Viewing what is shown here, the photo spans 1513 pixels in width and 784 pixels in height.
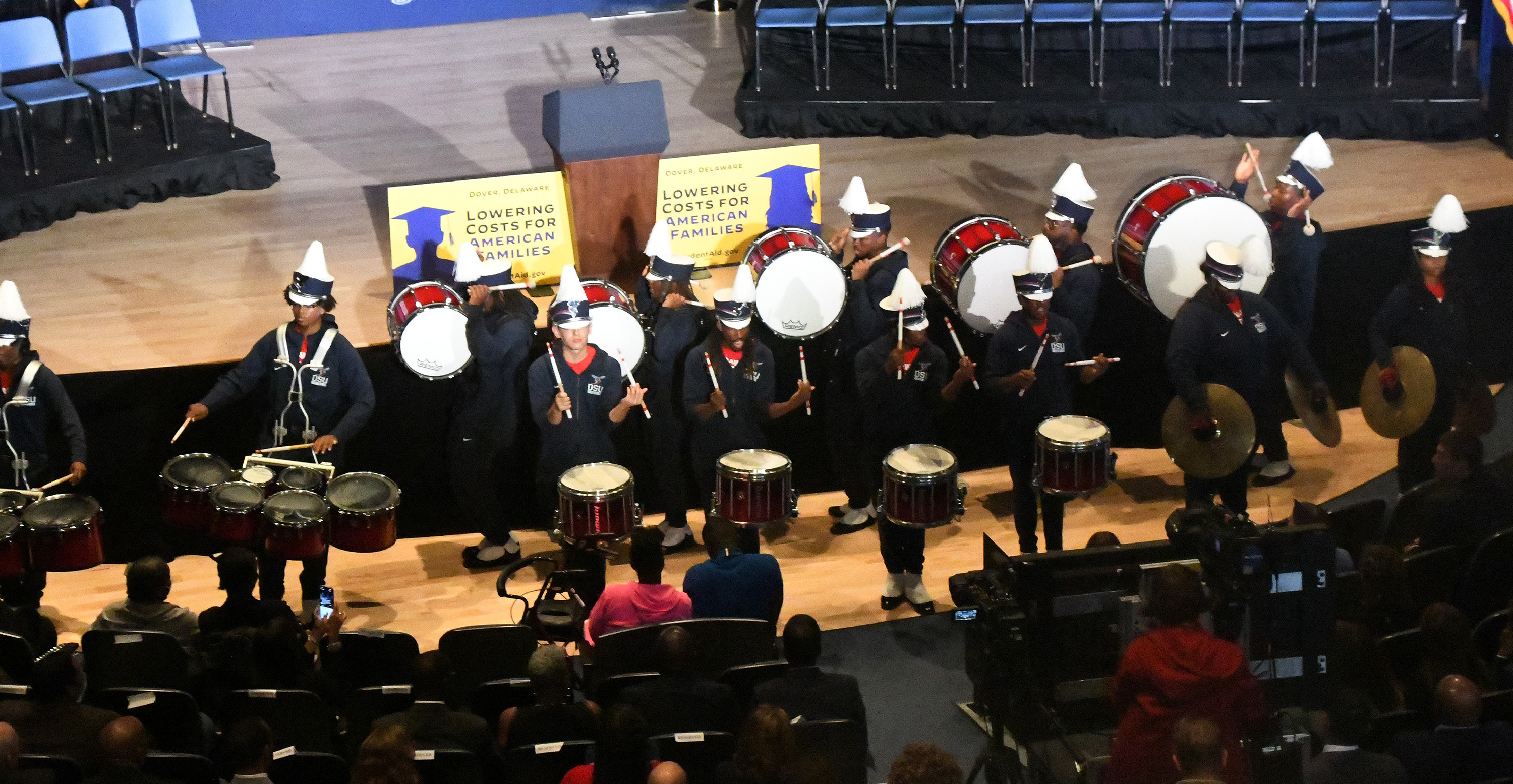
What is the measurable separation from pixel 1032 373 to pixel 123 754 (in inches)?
190

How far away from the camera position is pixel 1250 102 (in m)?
12.9

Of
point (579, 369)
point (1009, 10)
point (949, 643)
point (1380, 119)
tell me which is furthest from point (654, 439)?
point (1380, 119)

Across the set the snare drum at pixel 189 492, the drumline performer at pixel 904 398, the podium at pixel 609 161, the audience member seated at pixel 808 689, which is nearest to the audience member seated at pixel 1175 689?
the audience member seated at pixel 808 689

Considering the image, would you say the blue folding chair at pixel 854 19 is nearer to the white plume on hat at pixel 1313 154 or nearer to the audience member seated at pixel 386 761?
the white plume on hat at pixel 1313 154

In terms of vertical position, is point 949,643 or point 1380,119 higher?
point 1380,119

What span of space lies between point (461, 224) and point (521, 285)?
643 millimetres

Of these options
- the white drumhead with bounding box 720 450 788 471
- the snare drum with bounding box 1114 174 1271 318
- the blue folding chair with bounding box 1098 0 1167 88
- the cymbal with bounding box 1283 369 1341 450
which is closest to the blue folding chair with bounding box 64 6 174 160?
the white drumhead with bounding box 720 450 788 471

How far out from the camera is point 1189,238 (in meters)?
10.2

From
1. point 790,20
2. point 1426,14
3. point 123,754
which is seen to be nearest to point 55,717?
point 123,754

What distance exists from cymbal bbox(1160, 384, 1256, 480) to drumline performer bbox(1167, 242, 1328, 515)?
4cm

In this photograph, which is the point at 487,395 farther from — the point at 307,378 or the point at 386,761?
the point at 386,761

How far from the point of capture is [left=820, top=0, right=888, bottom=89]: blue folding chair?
13242 mm

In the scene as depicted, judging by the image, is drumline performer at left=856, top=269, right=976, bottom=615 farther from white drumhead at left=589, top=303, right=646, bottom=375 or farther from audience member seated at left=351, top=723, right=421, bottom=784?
audience member seated at left=351, top=723, right=421, bottom=784

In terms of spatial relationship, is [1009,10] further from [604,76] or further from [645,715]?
[645,715]
